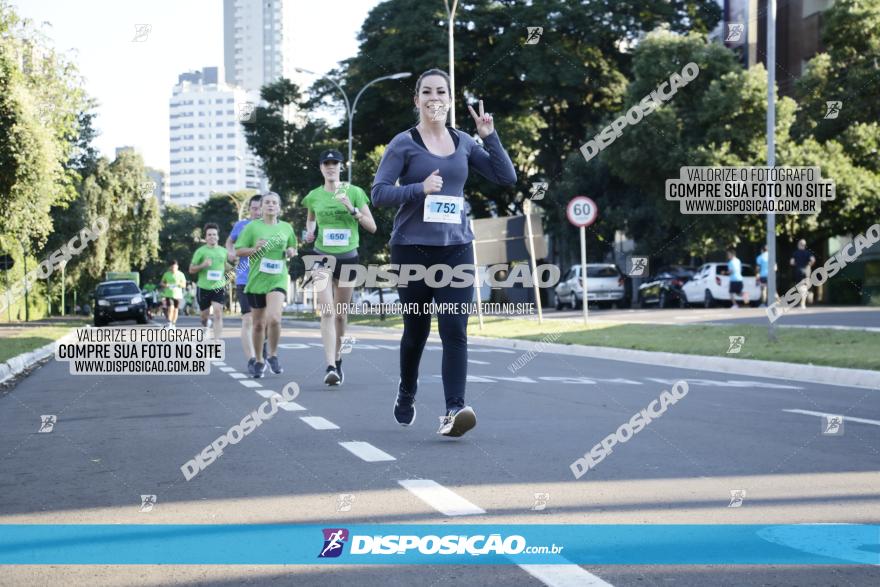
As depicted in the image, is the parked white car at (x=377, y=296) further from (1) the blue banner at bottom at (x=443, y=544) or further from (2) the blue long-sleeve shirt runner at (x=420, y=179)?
(1) the blue banner at bottom at (x=443, y=544)

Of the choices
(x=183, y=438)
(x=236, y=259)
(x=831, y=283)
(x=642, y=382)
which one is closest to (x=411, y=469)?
(x=183, y=438)

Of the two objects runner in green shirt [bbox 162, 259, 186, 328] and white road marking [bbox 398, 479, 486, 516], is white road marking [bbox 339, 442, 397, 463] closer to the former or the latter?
white road marking [bbox 398, 479, 486, 516]

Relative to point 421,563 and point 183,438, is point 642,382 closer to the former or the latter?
point 183,438

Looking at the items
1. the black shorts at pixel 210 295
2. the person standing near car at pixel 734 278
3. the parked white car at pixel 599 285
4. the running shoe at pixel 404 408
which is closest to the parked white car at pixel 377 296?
the parked white car at pixel 599 285

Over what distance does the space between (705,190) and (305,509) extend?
34.6m

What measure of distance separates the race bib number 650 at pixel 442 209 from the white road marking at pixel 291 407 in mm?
2784

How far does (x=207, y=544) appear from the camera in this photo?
175 inches

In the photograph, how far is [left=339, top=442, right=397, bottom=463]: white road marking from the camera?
6.47 meters

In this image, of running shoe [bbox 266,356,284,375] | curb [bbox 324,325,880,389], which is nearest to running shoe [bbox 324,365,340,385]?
running shoe [bbox 266,356,284,375]

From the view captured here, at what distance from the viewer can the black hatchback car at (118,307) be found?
3856 centimetres

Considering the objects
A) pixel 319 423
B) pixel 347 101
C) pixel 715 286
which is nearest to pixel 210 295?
pixel 319 423

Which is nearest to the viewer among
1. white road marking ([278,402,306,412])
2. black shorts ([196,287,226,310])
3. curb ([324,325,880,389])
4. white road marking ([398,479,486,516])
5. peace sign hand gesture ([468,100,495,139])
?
white road marking ([398,479,486,516])

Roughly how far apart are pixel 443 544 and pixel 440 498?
2.78 feet

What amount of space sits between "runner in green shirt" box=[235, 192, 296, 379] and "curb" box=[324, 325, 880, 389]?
19.4 feet
